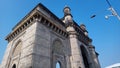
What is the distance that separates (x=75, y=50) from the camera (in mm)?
15125

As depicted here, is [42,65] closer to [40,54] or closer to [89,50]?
[40,54]

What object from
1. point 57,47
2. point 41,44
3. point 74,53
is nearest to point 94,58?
point 74,53

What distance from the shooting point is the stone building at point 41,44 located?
10.4 meters

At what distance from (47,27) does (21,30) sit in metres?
3.85

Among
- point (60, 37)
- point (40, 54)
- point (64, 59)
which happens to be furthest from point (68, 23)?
point (40, 54)

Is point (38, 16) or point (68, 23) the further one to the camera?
point (68, 23)

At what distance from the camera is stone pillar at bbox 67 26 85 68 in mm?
13825

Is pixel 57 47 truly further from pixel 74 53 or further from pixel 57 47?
pixel 74 53

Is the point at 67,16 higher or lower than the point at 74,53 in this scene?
higher

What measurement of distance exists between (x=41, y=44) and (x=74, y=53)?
581 centimetres

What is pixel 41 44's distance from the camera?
1112 centimetres

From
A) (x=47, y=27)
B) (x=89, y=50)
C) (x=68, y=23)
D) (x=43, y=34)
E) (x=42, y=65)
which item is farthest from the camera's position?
(x=89, y=50)

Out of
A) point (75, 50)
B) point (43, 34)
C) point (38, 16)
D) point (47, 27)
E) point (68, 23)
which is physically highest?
point (68, 23)

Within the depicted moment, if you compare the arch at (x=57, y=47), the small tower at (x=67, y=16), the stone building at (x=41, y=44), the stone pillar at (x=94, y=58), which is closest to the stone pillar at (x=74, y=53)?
the stone building at (x=41, y=44)
